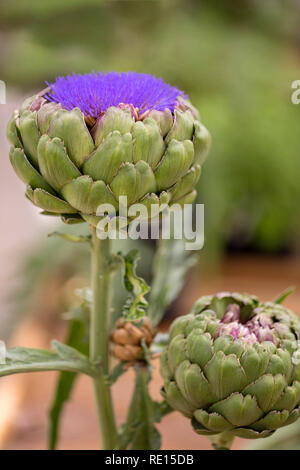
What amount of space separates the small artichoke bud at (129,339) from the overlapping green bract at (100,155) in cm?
8

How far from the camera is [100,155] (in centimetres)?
→ 28

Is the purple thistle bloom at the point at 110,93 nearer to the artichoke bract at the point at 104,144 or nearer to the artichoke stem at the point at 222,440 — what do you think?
the artichoke bract at the point at 104,144

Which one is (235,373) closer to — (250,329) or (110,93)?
(250,329)

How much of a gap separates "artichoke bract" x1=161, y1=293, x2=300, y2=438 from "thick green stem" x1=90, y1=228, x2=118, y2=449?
46mm

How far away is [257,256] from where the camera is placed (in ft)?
4.46

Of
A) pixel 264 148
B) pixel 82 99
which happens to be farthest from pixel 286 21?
pixel 82 99

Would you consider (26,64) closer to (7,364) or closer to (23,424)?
(23,424)

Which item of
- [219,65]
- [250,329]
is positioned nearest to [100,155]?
[250,329]

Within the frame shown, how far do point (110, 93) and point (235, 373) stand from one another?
14cm

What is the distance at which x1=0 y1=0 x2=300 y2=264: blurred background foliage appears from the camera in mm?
1354

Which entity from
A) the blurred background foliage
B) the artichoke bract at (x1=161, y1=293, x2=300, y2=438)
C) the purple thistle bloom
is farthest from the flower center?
the blurred background foliage

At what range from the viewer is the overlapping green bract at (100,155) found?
28 centimetres

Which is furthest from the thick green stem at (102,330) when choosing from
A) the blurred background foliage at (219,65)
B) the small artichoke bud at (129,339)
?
the blurred background foliage at (219,65)

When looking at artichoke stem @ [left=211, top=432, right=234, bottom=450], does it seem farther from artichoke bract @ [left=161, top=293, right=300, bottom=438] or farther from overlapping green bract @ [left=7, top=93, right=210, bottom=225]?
overlapping green bract @ [left=7, top=93, right=210, bottom=225]
